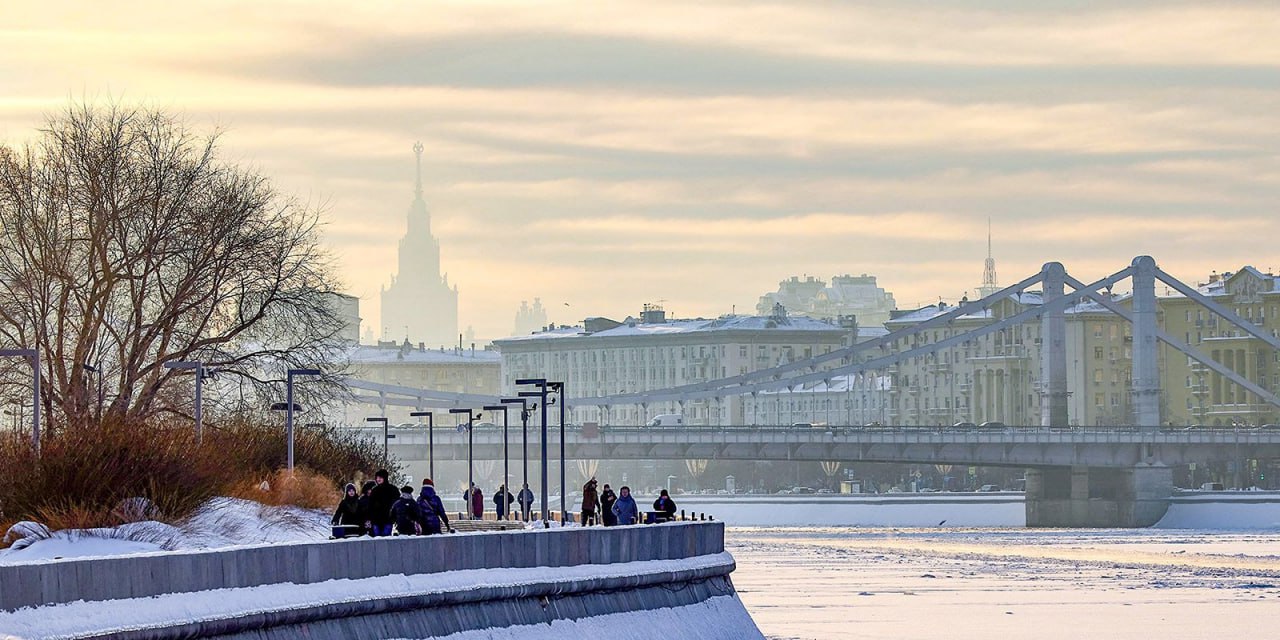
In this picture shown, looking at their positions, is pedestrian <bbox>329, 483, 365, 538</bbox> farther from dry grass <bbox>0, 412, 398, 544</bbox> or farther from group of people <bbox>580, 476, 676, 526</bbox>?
group of people <bbox>580, 476, 676, 526</bbox>

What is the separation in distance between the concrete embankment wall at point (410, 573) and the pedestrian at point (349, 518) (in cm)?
314

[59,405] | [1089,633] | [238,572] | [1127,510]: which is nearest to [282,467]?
[59,405]

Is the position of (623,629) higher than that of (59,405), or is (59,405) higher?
(59,405)

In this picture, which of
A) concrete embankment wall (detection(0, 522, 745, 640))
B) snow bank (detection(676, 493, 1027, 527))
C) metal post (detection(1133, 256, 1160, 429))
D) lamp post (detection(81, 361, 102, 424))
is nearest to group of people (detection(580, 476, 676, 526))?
concrete embankment wall (detection(0, 522, 745, 640))

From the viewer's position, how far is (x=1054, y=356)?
133 meters

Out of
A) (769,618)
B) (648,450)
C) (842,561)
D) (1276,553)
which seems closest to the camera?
Result: (769,618)

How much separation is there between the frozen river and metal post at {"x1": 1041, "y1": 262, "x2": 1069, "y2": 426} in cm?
2521

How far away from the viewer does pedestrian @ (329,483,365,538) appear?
116 feet

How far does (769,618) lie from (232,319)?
22652mm

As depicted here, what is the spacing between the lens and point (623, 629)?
35.1m

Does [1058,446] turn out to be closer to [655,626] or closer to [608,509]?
[608,509]

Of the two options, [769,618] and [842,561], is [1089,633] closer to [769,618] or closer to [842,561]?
[769,618]

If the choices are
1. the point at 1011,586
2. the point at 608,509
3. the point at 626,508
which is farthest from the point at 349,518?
the point at 1011,586

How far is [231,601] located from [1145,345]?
363 ft
